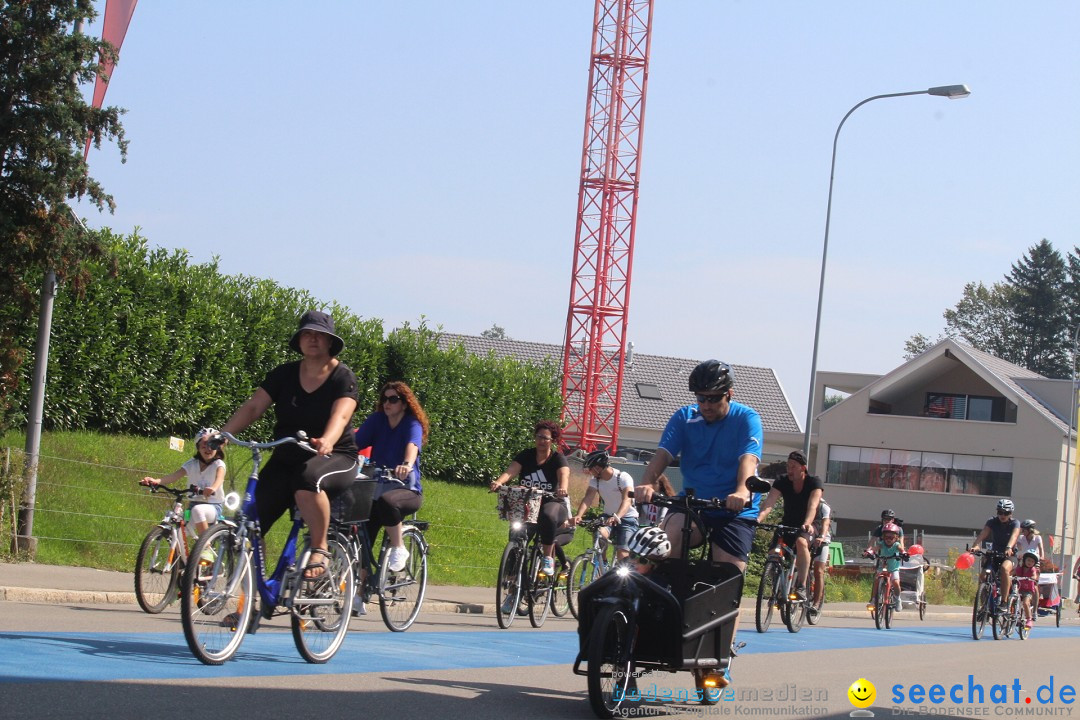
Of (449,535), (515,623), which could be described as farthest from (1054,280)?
(515,623)

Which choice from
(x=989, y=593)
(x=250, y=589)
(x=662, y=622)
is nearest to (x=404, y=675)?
(x=250, y=589)

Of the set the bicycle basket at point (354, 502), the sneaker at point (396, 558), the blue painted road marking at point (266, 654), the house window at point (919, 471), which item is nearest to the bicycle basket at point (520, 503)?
the blue painted road marking at point (266, 654)

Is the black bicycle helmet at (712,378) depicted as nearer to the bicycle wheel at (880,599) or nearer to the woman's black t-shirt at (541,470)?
the woman's black t-shirt at (541,470)

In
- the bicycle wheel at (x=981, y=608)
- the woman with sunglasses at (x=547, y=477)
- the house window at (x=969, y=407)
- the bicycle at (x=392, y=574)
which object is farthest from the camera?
the house window at (x=969, y=407)

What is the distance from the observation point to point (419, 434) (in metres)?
11.0

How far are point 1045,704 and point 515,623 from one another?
5764mm

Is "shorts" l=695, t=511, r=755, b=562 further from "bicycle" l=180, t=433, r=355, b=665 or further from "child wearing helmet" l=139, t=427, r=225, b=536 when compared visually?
"child wearing helmet" l=139, t=427, r=225, b=536

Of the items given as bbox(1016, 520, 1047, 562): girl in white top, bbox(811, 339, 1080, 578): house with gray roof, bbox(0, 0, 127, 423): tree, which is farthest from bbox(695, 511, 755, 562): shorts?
bbox(811, 339, 1080, 578): house with gray roof

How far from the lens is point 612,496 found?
47.0 feet

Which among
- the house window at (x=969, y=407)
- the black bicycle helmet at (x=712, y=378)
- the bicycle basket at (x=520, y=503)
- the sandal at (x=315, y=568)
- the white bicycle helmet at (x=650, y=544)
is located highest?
the house window at (x=969, y=407)

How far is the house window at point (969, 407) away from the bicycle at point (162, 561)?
4957cm

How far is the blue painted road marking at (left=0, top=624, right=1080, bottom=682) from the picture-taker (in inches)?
290

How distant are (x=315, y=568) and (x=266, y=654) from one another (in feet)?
3.21

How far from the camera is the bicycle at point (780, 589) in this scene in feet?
48.6
